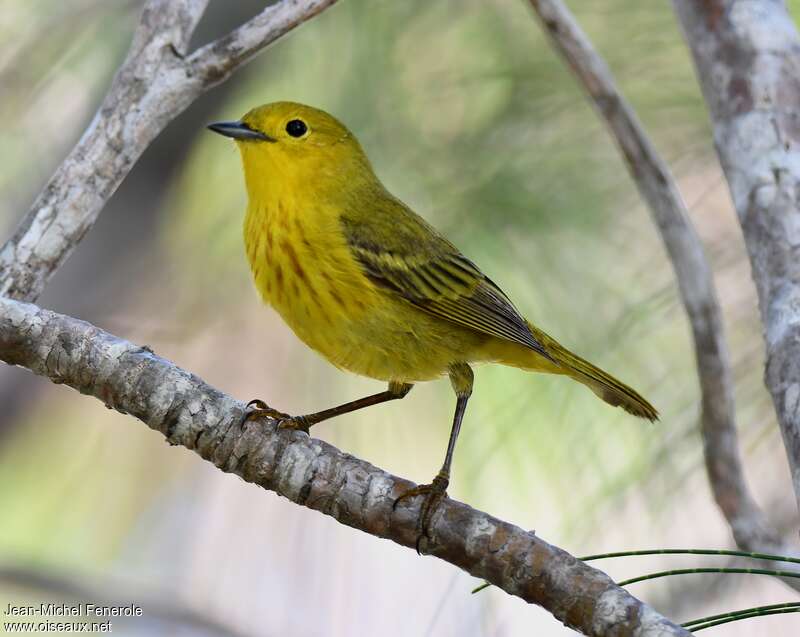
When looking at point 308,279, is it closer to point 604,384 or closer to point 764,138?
point 604,384

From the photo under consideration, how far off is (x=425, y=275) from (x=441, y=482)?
2.13 ft

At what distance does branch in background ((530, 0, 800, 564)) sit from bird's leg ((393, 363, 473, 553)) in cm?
59

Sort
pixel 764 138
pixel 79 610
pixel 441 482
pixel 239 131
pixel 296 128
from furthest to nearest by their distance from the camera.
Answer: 1. pixel 79 610
2. pixel 296 128
3. pixel 239 131
4. pixel 764 138
5. pixel 441 482

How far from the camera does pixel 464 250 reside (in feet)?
11.1

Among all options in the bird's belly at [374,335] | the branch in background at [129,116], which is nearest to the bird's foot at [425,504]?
the bird's belly at [374,335]

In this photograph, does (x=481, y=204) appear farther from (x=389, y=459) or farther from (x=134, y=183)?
(x=134, y=183)

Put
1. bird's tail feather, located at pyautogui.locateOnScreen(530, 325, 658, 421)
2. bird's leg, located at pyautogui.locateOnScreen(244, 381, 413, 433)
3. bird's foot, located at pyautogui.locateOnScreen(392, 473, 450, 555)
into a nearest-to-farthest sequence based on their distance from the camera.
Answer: bird's foot, located at pyautogui.locateOnScreen(392, 473, 450, 555), bird's leg, located at pyautogui.locateOnScreen(244, 381, 413, 433), bird's tail feather, located at pyautogui.locateOnScreen(530, 325, 658, 421)

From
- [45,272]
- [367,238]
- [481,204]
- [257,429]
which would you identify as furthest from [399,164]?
[257,429]

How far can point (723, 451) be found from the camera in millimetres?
2705

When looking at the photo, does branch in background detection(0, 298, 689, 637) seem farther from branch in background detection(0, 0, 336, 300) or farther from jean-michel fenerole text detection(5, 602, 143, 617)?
jean-michel fenerole text detection(5, 602, 143, 617)

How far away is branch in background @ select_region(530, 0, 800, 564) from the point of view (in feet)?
8.72

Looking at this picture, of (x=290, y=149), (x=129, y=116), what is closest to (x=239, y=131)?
(x=290, y=149)

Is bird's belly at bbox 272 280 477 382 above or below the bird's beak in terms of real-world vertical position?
below

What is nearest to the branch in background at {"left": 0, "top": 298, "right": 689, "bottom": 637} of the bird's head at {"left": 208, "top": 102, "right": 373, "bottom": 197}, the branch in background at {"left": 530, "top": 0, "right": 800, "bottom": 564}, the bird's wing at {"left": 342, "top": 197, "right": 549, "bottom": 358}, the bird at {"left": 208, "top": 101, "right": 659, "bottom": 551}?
the bird at {"left": 208, "top": 101, "right": 659, "bottom": 551}
